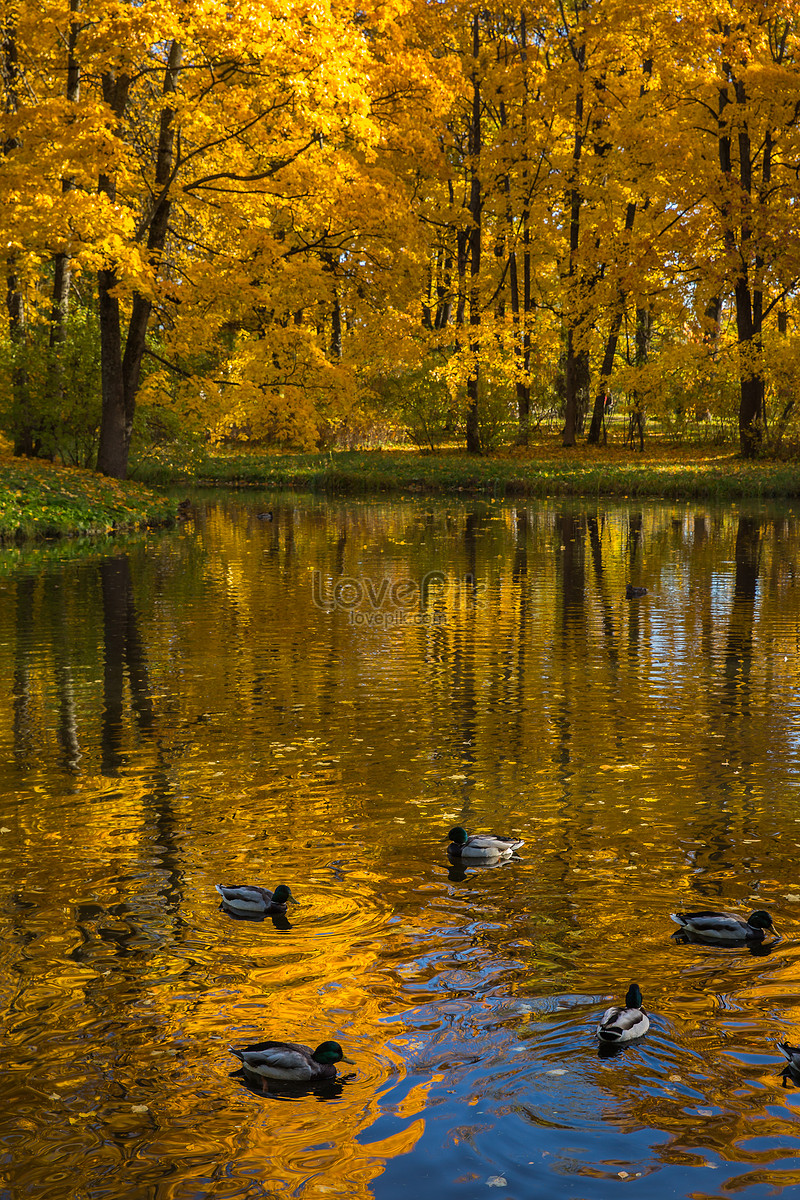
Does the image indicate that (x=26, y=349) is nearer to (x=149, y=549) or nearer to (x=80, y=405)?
(x=80, y=405)

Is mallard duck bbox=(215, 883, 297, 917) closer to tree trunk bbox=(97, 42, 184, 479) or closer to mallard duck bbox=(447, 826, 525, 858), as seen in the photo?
mallard duck bbox=(447, 826, 525, 858)

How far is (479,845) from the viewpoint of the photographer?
634cm

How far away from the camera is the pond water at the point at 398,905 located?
162 inches

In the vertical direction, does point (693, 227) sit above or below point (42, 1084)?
above

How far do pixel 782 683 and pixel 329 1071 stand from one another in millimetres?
7856

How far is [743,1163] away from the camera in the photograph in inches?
157

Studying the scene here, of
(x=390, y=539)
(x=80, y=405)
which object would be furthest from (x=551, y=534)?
(x=80, y=405)

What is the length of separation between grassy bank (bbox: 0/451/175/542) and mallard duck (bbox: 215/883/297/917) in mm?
18764

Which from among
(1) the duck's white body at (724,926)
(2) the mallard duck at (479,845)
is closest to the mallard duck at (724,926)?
(1) the duck's white body at (724,926)

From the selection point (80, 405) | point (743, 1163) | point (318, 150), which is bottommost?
point (743, 1163)

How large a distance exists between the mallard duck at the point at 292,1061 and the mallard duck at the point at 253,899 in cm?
135

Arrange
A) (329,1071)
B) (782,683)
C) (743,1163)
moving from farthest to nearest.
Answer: (782,683) < (329,1071) < (743,1163)

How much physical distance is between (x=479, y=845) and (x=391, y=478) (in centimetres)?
3125

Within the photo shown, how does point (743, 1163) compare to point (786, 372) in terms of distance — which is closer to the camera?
point (743, 1163)
